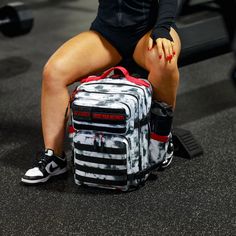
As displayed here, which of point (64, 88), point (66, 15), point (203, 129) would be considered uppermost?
point (64, 88)

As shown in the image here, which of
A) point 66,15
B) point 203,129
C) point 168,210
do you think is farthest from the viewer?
point 66,15

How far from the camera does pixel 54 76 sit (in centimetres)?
172

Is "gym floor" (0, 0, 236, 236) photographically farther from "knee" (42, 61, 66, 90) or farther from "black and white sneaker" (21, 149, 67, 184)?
"knee" (42, 61, 66, 90)

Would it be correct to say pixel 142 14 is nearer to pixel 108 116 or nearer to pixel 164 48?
pixel 164 48

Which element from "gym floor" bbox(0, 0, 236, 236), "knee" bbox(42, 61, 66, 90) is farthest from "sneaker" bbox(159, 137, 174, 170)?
"knee" bbox(42, 61, 66, 90)

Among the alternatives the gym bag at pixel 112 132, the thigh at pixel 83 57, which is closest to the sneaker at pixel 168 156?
the gym bag at pixel 112 132

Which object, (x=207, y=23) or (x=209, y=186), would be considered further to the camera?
(x=207, y=23)

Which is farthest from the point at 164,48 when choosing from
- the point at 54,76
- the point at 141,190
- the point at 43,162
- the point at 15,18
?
the point at 15,18

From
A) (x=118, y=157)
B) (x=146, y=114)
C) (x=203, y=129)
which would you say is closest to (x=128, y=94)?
(x=146, y=114)

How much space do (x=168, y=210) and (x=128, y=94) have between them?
441 millimetres

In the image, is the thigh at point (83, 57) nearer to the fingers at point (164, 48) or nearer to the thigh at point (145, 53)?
the thigh at point (145, 53)

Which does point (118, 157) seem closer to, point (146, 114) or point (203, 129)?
point (146, 114)

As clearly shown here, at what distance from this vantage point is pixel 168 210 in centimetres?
160

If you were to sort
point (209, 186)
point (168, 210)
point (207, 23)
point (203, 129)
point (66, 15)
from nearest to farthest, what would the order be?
point (168, 210) → point (209, 186) → point (203, 129) → point (207, 23) → point (66, 15)
